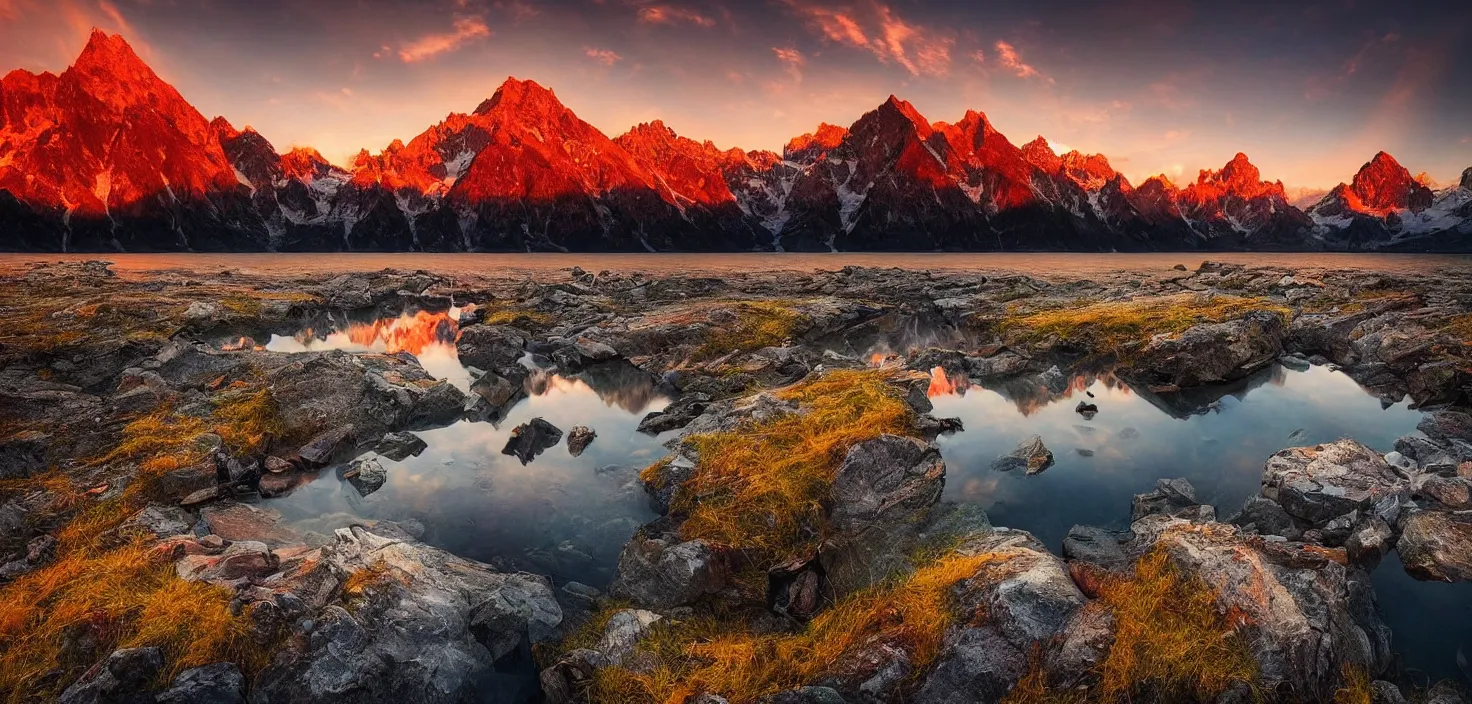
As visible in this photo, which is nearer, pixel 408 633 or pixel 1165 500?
pixel 408 633

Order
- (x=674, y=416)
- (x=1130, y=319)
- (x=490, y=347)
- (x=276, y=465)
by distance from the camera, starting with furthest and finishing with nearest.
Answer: (x=1130, y=319) → (x=490, y=347) → (x=674, y=416) → (x=276, y=465)

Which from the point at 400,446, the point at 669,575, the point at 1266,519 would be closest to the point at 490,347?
the point at 400,446

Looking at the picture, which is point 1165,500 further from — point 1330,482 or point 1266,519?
point 1330,482

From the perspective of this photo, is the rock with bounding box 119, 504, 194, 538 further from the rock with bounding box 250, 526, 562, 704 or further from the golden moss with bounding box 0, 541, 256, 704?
the rock with bounding box 250, 526, 562, 704

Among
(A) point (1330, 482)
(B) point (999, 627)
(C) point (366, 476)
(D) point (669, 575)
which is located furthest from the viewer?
(C) point (366, 476)

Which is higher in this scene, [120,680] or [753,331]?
[753,331]

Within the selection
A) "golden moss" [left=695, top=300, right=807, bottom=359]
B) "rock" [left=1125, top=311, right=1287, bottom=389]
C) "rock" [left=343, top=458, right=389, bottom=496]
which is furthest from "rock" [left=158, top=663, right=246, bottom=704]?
"rock" [left=1125, top=311, right=1287, bottom=389]

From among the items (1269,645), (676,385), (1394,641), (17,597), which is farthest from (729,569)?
(676,385)

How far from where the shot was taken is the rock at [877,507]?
411 inches

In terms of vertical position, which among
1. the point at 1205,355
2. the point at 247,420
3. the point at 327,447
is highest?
the point at 1205,355

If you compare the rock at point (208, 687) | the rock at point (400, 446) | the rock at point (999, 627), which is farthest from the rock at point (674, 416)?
the rock at point (208, 687)

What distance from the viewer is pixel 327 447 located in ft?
53.8

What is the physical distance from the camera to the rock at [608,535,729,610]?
10034mm

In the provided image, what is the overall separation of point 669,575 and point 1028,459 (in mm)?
10651
